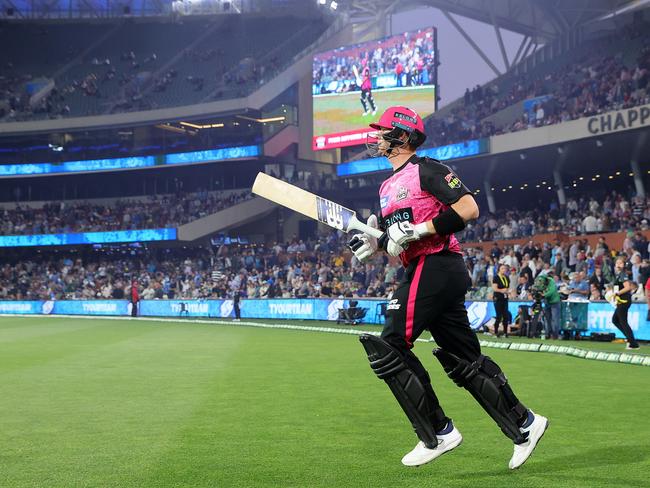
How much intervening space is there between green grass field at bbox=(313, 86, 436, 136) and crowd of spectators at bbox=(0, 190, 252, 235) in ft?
41.2

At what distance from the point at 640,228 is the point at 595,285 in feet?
27.8

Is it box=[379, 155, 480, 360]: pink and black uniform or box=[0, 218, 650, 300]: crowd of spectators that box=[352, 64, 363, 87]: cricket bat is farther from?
box=[379, 155, 480, 360]: pink and black uniform

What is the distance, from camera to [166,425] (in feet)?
25.5

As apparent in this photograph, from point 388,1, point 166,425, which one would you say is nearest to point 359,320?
point 166,425

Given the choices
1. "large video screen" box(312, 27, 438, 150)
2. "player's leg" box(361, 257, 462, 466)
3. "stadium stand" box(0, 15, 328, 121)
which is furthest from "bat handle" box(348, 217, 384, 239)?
"stadium stand" box(0, 15, 328, 121)

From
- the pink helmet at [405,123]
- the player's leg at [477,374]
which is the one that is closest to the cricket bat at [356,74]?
the pink helmet at [405,123]

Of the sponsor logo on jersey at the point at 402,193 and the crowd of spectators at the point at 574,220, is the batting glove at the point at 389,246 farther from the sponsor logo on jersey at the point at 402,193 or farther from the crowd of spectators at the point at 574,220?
the crowd of spectators at the point at 574,220

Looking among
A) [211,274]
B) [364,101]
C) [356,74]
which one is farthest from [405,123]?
[211,274]

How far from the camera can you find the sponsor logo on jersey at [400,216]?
585 cm

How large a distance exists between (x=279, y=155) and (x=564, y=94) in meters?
23.8

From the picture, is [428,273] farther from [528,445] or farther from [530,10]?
[530,10]

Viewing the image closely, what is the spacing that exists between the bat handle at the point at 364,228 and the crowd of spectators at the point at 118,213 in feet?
163

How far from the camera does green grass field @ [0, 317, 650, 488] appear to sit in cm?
557

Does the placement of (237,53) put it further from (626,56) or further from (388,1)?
(626,56)
